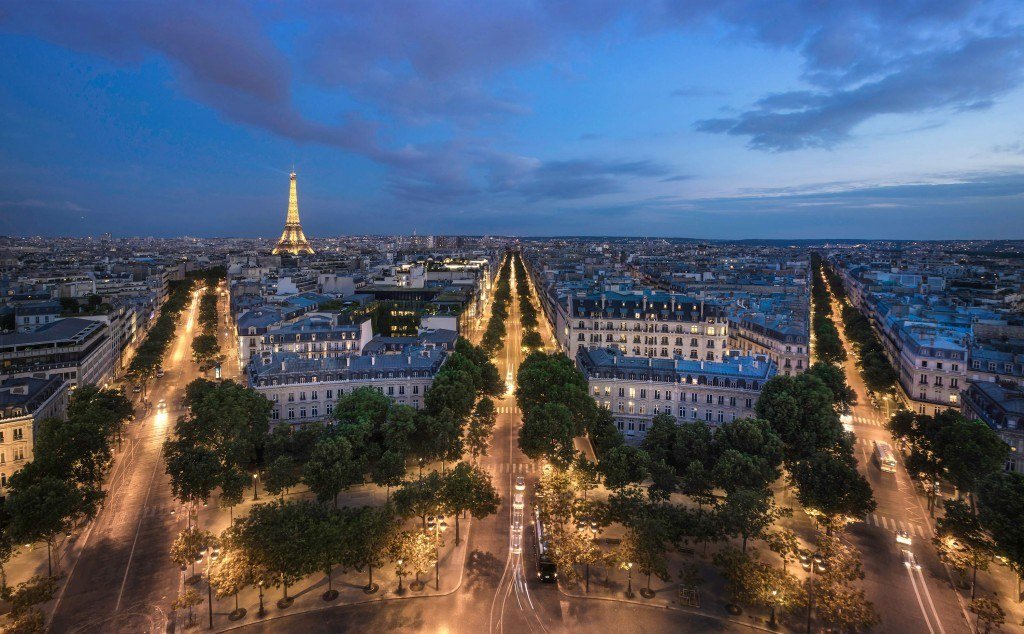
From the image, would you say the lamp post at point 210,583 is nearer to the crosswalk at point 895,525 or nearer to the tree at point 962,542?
the crosswalk at point 895,525

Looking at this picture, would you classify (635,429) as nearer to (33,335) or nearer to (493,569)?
(493,569)

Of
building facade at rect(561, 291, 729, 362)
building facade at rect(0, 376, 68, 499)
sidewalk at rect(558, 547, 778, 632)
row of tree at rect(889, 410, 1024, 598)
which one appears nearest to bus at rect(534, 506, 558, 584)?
sidewalk at rect(558, 547, 778, 632)

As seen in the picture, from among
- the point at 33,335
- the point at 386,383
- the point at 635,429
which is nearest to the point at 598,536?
the point at 635,429

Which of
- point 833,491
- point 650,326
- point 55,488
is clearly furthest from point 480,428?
point 650,326

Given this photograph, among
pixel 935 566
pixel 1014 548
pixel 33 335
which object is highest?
pixel 33 335

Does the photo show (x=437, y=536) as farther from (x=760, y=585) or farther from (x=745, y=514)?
(x=745, y=514)
